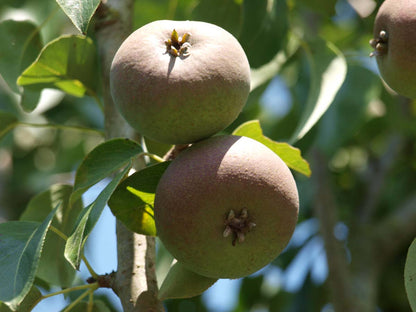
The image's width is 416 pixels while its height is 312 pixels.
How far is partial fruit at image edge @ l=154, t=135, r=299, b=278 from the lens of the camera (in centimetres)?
104

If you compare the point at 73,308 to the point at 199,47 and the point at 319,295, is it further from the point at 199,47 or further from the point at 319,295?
the point at 319,295

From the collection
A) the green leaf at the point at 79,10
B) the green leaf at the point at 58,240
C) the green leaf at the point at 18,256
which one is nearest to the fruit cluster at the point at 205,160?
the green leaf at the point at 79,10

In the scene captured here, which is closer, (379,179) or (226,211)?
(226,211)

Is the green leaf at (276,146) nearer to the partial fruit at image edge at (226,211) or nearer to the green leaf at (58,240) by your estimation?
the partial fruit at image edge at (226,211)

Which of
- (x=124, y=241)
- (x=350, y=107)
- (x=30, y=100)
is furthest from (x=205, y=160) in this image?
(x=350, y=107)

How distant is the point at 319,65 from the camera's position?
175 centimetres

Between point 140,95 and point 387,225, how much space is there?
203 cm

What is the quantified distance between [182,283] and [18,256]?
0.98 feet

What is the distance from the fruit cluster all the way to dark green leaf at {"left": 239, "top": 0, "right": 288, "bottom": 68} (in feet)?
2.09

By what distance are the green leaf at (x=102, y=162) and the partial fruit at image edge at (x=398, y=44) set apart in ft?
1.72

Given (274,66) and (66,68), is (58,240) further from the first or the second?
(274,66)

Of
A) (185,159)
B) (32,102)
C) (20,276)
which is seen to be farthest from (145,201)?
(32,102)

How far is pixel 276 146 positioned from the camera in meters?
1.34

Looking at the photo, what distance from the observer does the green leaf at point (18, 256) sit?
3.33 feet
